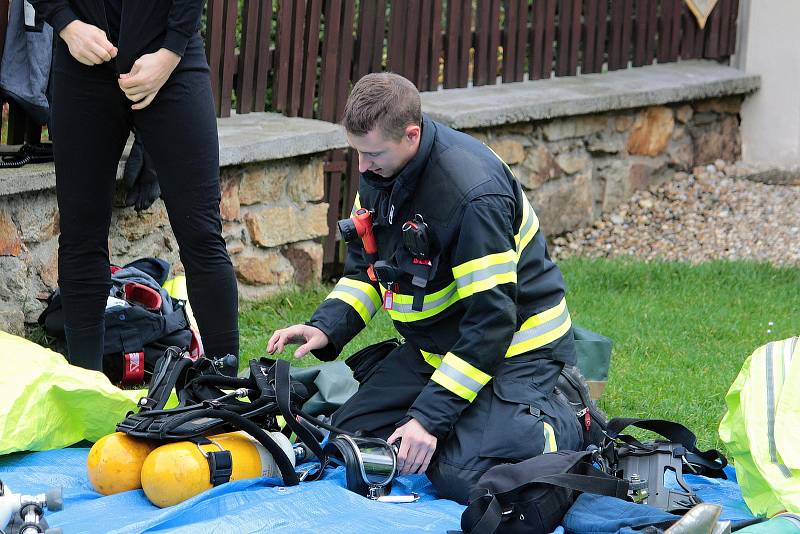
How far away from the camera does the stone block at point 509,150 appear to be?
22.9 ft

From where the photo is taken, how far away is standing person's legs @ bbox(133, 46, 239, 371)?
3.92 metres

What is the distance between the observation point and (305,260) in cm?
614

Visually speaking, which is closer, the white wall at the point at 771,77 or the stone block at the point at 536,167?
the stone block at the point at 536,167

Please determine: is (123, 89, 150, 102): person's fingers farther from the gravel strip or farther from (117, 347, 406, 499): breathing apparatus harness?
the gravel strip

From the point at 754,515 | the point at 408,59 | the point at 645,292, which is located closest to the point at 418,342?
the point at 754,515

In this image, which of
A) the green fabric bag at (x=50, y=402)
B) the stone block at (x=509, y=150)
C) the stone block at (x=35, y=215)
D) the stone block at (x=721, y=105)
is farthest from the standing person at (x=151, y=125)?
the stone block at (x=721, y=105)

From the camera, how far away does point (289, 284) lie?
6051mm

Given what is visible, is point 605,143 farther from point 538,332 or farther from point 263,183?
point 538,332

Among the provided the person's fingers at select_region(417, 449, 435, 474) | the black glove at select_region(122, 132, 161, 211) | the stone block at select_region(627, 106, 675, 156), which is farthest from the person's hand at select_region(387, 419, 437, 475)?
the stone block at select_region(627, 106, 675, 156)

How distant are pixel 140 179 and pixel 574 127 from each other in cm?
330

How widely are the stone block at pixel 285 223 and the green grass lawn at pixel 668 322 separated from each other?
0.29m

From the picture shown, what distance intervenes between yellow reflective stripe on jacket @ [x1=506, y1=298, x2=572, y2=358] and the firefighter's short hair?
67 centimetres

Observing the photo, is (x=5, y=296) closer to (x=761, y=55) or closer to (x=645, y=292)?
(x=645, y=292)

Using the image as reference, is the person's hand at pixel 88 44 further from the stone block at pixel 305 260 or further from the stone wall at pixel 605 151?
the stone wall at pixel 605 151
